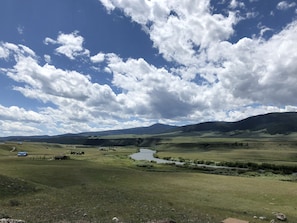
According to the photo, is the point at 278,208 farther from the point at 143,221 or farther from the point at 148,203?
the point at 143,221

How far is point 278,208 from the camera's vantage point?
43.2m

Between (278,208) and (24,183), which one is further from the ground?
(24,183)

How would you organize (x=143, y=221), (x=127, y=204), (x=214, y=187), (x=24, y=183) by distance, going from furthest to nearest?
1. (x=214, y=187)
2. (x=24, y=183)
3. (x=127, y=204)
4. (x=143, y=221)

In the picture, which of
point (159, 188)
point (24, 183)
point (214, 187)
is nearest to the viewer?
point (24, 183)

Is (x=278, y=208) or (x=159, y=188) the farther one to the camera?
(x=159, y=188)

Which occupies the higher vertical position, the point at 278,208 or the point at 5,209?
the point at 5,209

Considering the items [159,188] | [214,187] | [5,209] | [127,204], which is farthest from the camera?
[214,187]

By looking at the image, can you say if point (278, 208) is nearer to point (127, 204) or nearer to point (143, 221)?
point (127, 204)

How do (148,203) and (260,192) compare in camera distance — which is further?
(260,192)

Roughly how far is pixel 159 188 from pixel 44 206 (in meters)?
28.0

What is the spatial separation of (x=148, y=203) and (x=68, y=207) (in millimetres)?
9982

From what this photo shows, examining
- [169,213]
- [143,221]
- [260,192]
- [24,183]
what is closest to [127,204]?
[169,213]

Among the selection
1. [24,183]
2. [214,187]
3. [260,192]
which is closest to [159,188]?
[214,187]

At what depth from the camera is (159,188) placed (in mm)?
56594
